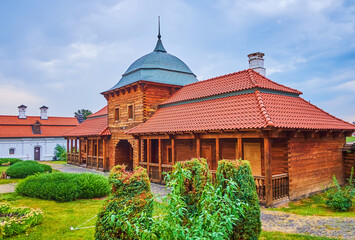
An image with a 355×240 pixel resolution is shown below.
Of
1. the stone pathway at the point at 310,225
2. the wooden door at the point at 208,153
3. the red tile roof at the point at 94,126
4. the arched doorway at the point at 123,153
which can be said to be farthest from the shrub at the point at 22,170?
the stone pathway at the point at 310,225

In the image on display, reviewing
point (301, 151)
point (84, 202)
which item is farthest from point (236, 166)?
point (84, 202)

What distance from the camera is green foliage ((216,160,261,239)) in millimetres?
5371

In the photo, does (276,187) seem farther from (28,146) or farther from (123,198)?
(28,146)

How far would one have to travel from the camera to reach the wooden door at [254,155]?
39.1 ft

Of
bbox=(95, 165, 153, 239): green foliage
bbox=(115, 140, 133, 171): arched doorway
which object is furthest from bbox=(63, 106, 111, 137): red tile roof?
bbox=(95, 165, 153, 239): green foliage

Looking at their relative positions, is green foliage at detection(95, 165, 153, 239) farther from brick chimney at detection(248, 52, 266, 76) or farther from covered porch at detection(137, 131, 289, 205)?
brick chimney at detection(248, 52, 266, 76)

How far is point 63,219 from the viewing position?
340 inches

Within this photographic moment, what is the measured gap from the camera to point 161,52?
2378 cm

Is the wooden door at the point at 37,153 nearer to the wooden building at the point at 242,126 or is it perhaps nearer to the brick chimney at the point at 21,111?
the brick chimney at the point at 21,111

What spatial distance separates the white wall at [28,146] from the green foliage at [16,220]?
116 ft

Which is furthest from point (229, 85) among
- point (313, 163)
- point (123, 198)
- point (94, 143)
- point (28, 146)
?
point (28, 146)

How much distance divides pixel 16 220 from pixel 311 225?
28.1ft

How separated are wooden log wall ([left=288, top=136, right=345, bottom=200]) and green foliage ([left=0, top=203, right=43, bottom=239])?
31.5ft

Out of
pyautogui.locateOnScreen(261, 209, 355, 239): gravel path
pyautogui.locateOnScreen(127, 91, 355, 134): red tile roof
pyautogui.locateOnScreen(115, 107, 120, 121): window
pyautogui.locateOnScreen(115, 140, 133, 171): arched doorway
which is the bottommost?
pyautogui.locateOnScreen(261, 209, 355, 239): gravel path
